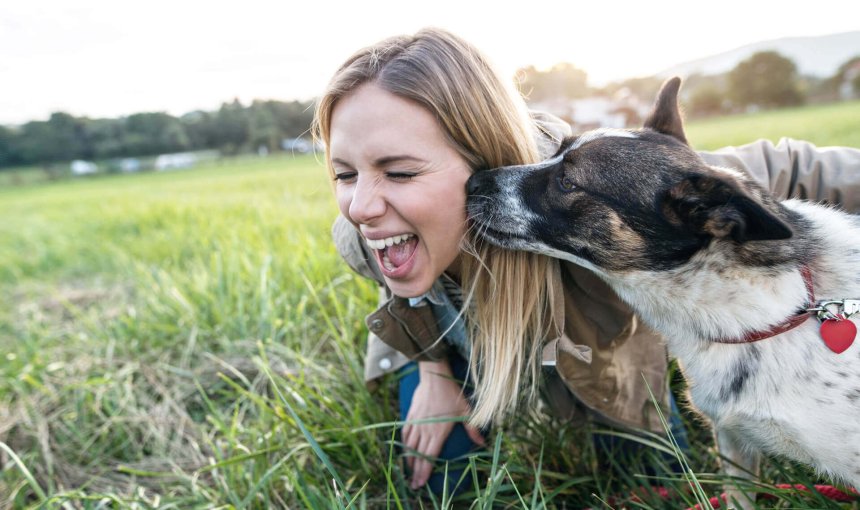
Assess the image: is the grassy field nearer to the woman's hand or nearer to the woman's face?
the woman's hand

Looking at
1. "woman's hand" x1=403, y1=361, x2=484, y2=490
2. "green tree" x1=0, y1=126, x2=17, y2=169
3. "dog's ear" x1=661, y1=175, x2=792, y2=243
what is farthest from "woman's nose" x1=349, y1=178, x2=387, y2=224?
"green tree" x1=0, y1=126, x2=17, y2=169

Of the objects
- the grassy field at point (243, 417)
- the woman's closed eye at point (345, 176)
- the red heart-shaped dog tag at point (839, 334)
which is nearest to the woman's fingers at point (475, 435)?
the grassy field at point (243, 417)

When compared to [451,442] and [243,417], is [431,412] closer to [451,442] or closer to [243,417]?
[451,442]

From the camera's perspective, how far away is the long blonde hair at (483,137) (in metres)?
1.99

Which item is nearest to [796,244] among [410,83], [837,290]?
[837,290]

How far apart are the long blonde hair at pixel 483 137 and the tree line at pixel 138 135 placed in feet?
136

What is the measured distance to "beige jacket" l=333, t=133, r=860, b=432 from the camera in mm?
2186

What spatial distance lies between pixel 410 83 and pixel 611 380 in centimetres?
136

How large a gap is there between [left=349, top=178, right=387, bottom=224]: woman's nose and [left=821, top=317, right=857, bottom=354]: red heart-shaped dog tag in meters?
1.40

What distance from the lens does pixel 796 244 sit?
5.74 ft

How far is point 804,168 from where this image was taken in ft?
7.75

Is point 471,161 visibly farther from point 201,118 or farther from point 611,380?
point 201,118

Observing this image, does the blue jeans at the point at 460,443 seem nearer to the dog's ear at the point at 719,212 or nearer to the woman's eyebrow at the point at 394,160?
the dog's ear at the point at 719,212

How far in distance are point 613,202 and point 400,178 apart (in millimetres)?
722
